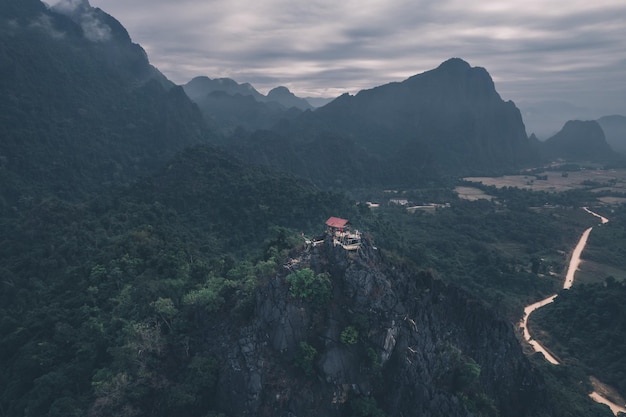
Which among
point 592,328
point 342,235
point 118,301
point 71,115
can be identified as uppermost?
point 71,115

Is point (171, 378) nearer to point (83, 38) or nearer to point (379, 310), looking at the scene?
point (379, 310)

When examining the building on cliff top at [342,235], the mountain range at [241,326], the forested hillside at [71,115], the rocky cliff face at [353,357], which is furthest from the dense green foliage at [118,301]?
the forested hillside at [71,115]

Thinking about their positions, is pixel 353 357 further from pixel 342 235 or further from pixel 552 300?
pixel 552 300

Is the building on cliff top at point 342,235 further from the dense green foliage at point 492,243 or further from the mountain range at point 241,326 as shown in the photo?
the dense green foliage at point 492,243

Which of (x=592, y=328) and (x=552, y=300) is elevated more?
(x=592, y=328)

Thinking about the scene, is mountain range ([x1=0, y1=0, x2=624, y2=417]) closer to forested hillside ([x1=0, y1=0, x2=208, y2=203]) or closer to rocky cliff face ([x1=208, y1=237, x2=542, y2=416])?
rocky cliff face ([x1=208, y1=237, x2=542, y2=416])

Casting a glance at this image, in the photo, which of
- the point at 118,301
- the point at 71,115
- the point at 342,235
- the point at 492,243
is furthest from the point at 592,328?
the point at 71,115
